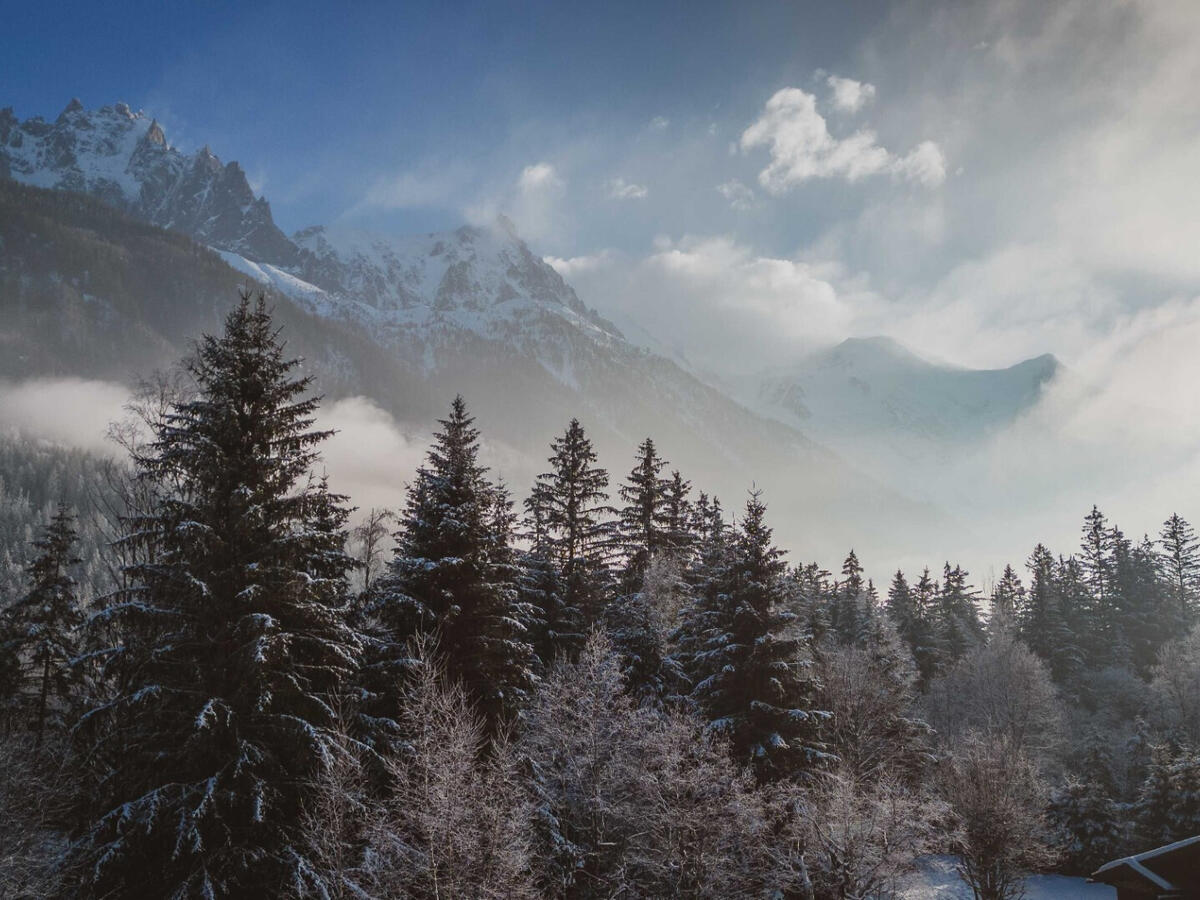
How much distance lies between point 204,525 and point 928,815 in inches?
978

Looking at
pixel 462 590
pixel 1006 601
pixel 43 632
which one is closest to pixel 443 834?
pixel 462 590

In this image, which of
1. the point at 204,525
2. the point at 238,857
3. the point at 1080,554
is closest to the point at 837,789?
the point at 238,857

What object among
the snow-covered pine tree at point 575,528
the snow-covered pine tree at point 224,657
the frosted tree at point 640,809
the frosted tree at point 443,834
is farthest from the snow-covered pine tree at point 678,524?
Result: the snow-covered pine tree at point 224,657

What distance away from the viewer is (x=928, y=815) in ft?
75.2

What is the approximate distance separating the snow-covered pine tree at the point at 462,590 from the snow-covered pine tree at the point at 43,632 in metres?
16.8

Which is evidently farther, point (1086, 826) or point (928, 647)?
point (928, 647)

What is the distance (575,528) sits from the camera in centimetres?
3350

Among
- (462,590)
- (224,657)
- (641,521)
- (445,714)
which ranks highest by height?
(641,521)

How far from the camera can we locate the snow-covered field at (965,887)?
3167 centimetres

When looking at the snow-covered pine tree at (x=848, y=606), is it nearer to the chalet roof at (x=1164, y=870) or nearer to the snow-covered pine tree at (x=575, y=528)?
the snow-covered pine tree at (x=575, y=528)

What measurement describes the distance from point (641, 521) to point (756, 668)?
483 inches

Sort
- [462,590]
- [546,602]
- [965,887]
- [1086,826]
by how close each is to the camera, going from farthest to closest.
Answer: [1086,826], [965,887], [546,602], [462,590]

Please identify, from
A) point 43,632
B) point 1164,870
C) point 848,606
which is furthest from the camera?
point 848,606

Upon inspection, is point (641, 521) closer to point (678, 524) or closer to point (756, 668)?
point (678, 524)
